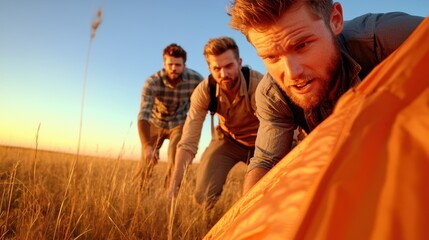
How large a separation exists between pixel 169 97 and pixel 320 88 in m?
3.79

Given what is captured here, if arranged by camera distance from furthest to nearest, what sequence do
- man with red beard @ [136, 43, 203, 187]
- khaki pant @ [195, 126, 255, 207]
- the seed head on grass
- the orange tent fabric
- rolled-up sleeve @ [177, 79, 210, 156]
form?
man with red beard @ [136, 43, 203, 187], khaki pant @ [195, 126, 255, 207], rolled-up sleeve @ [177, 79, 210, 156], the seed head on grass, the orange tent fabric

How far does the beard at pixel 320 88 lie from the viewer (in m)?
2.13

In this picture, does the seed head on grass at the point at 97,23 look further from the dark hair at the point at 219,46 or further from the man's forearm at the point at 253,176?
the dark hair at the point at 219,46

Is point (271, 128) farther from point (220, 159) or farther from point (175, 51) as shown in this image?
point (175, 51)

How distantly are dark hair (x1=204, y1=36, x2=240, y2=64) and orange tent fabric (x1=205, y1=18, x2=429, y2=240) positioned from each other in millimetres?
3092

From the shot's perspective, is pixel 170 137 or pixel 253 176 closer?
pixel 253 176

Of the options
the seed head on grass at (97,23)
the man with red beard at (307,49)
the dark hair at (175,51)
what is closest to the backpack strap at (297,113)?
the man with red beard at (307,49)

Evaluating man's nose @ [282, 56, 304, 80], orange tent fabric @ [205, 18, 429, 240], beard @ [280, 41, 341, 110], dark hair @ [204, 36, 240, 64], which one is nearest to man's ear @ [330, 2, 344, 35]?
beard @ [280, 41, 341, 110]

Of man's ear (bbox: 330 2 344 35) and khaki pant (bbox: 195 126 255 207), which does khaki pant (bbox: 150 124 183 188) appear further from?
man's ear (bbox: 330 2 344 35)

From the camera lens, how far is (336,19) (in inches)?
92.1

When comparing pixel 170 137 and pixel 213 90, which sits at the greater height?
pixel 213 90

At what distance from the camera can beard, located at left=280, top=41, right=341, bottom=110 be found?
2131 millimetres

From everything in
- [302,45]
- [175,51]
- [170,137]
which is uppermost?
[175,51]

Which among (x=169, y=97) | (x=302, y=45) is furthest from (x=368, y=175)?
(x=169, y=97)
